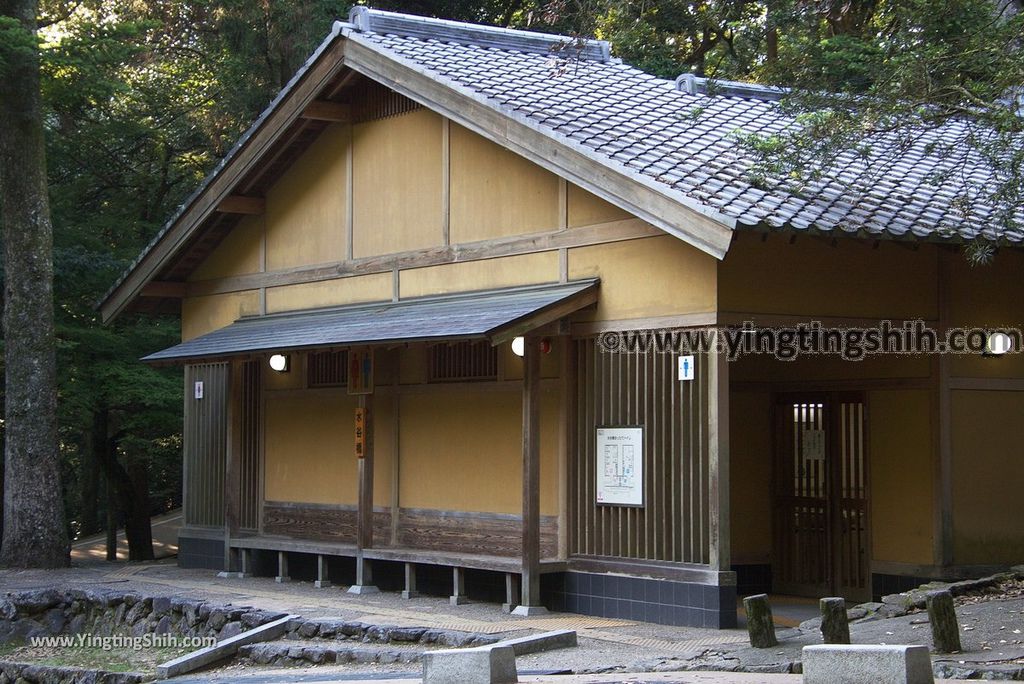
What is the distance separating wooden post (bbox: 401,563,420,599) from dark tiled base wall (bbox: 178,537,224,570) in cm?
453

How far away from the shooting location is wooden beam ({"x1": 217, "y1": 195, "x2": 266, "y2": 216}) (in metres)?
17.9

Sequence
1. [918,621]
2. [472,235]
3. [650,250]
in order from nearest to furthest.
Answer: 1. [918,621]
2. [650,250]
3. [472,235]

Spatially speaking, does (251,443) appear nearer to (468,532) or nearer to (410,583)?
(410,583)

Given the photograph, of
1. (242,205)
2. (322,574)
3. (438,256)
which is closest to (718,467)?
(438,256)

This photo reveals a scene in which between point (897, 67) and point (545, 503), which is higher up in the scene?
point (897, 67)

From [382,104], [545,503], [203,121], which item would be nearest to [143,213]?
[203,121]

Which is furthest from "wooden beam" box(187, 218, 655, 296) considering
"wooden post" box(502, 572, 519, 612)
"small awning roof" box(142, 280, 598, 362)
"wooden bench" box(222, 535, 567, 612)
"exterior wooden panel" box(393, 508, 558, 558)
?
"wooden post" box(502, 572, 519, 612)

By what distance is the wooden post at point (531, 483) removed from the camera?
13.3m

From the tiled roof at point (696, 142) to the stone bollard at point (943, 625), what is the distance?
353cm

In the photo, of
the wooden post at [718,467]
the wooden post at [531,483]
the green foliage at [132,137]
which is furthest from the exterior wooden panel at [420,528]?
the green foliage at [132,137]

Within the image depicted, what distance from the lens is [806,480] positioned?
1534cm

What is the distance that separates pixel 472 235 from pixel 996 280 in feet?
19.1

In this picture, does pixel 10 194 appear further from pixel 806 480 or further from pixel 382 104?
pixel 806 480

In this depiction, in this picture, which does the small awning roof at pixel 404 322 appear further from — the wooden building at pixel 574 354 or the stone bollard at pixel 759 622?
the stone bollard at pixel 759 622
